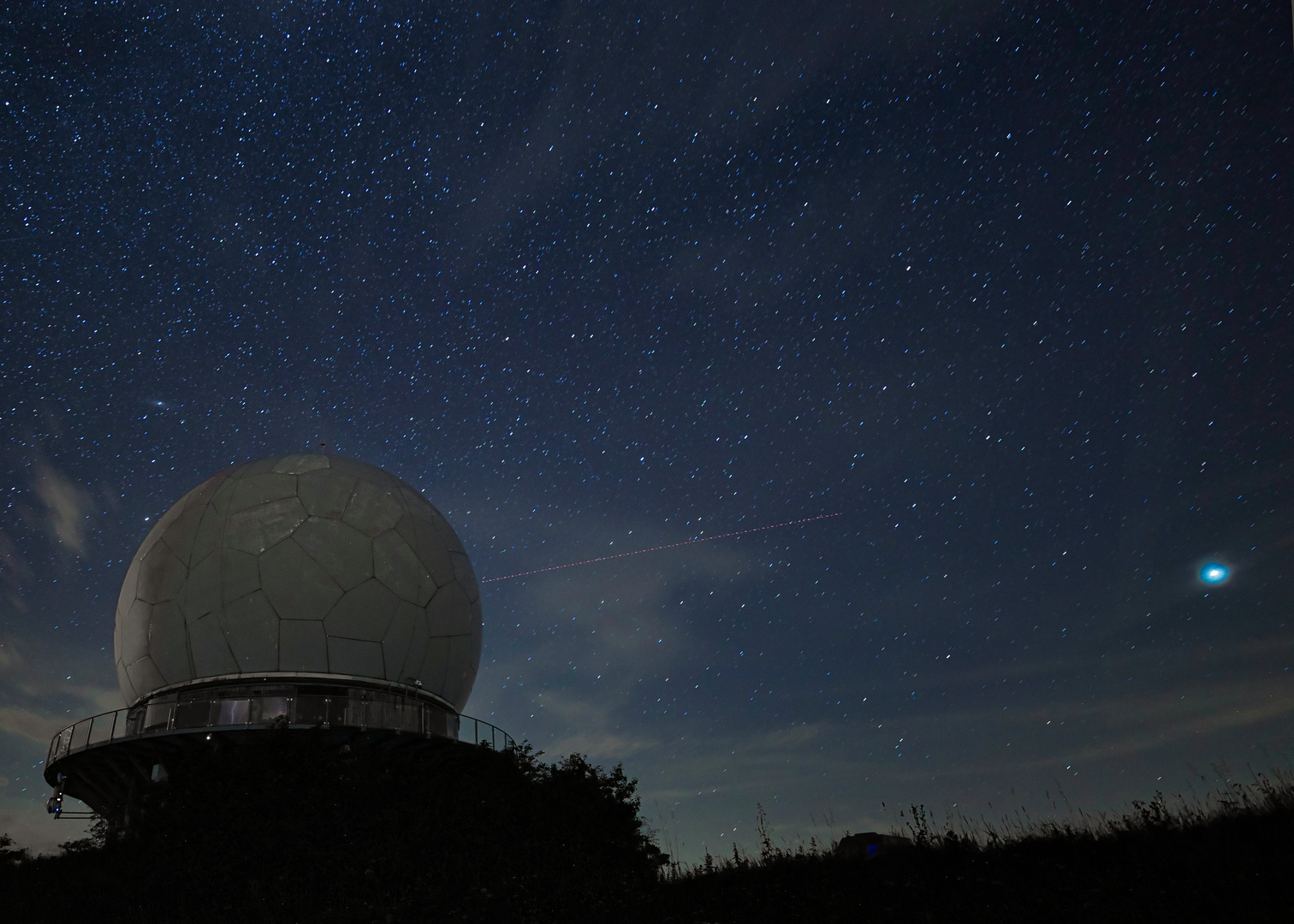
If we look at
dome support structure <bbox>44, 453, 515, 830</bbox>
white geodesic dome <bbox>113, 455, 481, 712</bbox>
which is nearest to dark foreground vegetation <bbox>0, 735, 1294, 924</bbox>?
dome support structure <bbox>44, 453, 515, 830</bbox>

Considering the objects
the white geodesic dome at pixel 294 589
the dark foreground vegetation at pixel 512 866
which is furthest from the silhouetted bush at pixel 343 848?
the white geodesic dome at pixel 294 589

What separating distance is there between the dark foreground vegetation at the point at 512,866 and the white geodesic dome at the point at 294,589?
2742 mm

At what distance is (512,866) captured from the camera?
34.4ft

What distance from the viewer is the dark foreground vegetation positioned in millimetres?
6469

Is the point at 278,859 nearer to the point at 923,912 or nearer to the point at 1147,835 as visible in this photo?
the point at 923,912

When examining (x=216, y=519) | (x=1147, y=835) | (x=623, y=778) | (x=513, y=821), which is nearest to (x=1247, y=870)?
(x=1147, y=835)

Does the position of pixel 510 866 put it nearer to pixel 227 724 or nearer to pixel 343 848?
pixel 343 848

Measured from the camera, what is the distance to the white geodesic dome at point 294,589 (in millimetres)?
15820

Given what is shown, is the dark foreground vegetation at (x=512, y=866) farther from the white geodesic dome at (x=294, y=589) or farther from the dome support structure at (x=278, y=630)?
the white geodesic dome at (x=294, y=589)

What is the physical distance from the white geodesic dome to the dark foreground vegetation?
2.74 metres

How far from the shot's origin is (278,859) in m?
10.3

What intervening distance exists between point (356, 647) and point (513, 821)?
5571 mm

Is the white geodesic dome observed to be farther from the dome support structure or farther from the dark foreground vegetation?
the dark foreground vegetation

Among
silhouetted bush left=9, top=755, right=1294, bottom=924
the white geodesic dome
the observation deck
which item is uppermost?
the white geodesic dome
